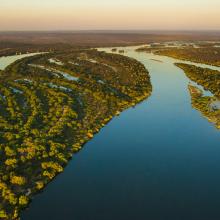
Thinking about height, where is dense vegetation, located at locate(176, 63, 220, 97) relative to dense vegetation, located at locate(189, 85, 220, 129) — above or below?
above

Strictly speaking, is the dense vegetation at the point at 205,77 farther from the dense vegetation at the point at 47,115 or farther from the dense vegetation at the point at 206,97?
the dense vegetation at the point at 47,115

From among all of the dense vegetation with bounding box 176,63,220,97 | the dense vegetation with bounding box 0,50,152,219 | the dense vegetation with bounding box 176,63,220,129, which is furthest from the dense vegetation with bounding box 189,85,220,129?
the dense vegetation with bounding box 0,50,152,219

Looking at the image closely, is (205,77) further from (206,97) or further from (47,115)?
(47,115)

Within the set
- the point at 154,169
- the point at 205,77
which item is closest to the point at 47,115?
the point at 154,169

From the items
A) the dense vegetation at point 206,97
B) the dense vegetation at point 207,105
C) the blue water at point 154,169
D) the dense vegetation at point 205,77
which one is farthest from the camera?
the dense vegetation at point 205,77

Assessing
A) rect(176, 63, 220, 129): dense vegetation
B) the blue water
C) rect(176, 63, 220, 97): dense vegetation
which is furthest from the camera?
rect(176, 63, 220, 97): dense vegetation

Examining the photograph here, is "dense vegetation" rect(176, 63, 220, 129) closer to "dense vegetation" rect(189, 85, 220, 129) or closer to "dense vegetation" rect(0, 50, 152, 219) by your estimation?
"dense vegetation" rect(189, 85, 220, 129)

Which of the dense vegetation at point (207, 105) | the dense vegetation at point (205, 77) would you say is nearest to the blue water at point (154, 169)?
the dense vegetation at point (207, 105)

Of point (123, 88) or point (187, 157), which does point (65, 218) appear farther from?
point (123, 88)
